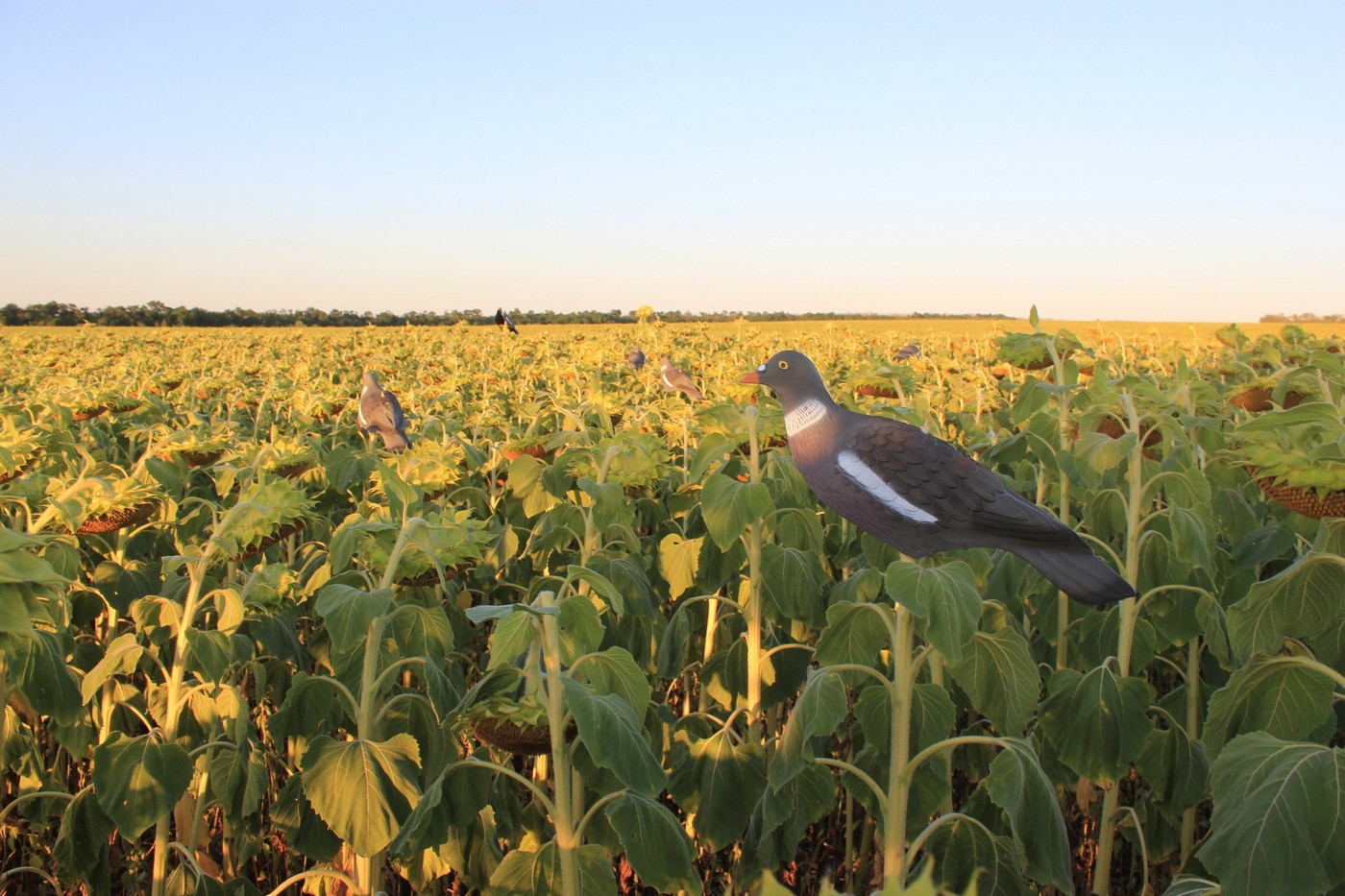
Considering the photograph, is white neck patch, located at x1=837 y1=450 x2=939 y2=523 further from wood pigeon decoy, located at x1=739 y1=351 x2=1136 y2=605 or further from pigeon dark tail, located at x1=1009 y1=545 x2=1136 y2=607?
pigeon dark tail, located at x1=1009 y1=545 x2=1136 y2=607

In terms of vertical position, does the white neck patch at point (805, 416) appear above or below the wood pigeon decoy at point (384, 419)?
above

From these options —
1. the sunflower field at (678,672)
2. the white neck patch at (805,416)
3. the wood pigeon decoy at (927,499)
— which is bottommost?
the sunflower field at (678,672)

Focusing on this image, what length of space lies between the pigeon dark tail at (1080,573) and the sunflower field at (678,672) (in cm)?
21

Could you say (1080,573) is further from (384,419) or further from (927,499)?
(384,419)

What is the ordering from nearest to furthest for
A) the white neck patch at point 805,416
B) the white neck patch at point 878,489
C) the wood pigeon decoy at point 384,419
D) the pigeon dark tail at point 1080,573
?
the pigeon dark tail at point 1080,573 < the white neck patch at point 878,489 < the white neck patch at point 805,416 < the wood pigeon decoy at point 384,419

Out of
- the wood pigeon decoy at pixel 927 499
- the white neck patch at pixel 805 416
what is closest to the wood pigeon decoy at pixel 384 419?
the white neck patch at pixel 805 416

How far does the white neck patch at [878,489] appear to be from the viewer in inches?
77.7

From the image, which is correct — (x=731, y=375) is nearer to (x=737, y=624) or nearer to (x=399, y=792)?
(x=737, y=624)

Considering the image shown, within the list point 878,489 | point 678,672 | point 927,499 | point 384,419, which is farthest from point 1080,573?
point 384,419

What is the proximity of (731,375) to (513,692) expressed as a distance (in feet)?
18.5

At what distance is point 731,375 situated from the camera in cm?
741

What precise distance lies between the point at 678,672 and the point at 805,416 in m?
1.36

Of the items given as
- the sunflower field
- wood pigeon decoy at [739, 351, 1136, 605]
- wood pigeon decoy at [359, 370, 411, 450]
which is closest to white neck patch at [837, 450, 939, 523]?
wood pigeon decoy at [739, 351, 1136, 605]

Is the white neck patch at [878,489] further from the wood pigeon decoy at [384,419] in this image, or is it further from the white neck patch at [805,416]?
the wood pigeon decoy at [384,419]
